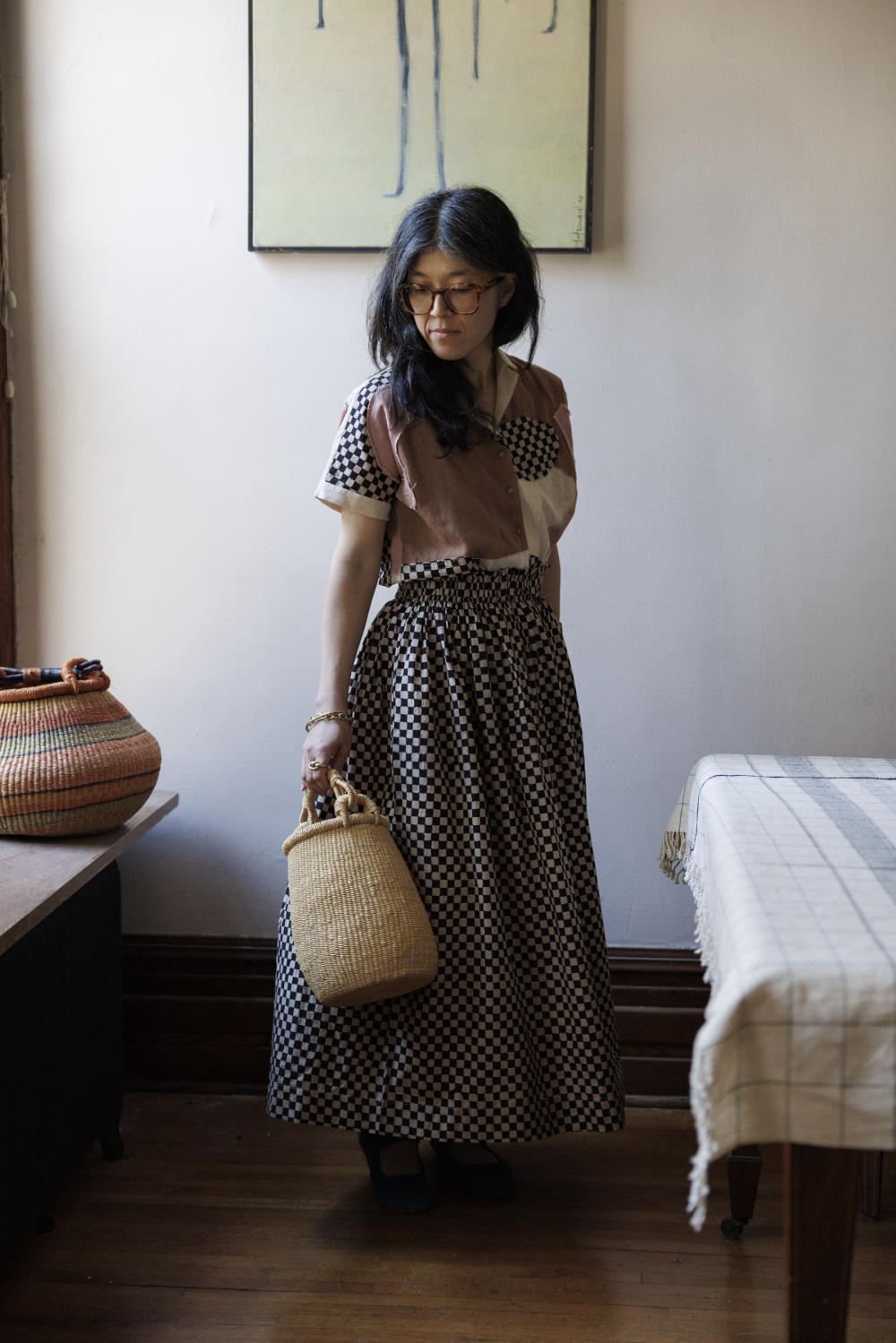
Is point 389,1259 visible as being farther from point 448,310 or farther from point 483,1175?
point 448,310

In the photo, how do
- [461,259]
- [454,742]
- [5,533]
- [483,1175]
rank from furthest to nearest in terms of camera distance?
[5,533] → [483,1175] → [454,742] → [461,259]

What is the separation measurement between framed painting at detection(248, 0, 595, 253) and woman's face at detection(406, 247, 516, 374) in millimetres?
475

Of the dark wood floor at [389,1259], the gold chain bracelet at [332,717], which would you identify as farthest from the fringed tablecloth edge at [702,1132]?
the gold chain bracelet at [332,717]

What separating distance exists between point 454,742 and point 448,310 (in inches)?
23.2

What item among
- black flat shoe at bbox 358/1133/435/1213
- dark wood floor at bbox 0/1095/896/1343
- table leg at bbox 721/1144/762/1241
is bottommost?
dark wood floor at bbox 0/1095/896/1343

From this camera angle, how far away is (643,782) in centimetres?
211

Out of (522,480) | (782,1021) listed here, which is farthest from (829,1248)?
(522,480)

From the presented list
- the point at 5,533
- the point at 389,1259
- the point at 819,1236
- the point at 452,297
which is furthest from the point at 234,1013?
the point at 819,1236

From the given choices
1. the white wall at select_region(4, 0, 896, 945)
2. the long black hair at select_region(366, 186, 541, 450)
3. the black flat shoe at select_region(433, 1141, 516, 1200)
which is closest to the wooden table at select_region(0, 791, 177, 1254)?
the white wall at select_region(4, 0, 896, 945)

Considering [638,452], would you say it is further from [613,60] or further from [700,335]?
[613,60]

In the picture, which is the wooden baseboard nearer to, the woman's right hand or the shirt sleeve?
the woman's right hand

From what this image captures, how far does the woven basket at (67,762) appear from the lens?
160cm

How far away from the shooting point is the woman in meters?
1.63

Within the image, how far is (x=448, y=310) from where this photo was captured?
5.14 ft
